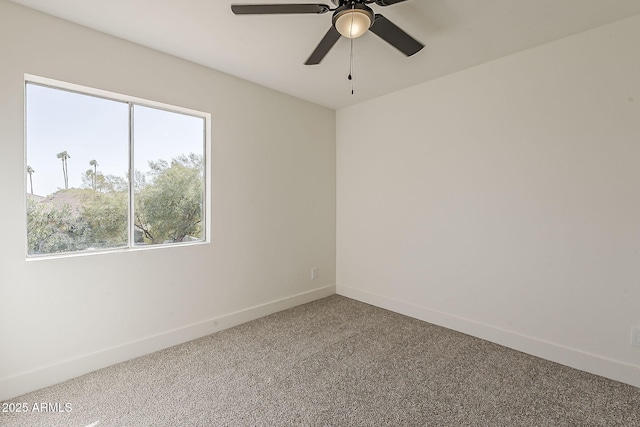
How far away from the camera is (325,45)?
76.1 inches

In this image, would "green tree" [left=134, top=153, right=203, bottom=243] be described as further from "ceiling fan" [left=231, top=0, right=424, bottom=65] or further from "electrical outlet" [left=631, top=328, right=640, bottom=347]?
"electrical outlet" [left=631, top=328, right=640, bottom=347]

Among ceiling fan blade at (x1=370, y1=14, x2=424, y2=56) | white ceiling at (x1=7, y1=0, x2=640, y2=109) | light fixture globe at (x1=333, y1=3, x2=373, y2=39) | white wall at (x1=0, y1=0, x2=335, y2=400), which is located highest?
white ceiling at (x1=7, y1=0, x2=640, y2=109)

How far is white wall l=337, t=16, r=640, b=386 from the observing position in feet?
6.89

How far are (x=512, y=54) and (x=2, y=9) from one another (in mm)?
3570

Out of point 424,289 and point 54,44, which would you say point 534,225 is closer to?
point 424,289

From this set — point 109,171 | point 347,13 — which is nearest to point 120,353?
point 109,171

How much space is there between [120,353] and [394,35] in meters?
2.94

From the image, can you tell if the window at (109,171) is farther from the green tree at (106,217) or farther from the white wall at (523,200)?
the white wall at (523,200)

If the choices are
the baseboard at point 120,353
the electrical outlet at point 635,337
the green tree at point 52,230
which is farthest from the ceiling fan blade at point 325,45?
the electrical outlet at point 635,337

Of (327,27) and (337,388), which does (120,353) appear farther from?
(327,27)

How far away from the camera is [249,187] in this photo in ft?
10.2

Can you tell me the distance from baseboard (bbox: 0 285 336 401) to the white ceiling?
2.33 meters

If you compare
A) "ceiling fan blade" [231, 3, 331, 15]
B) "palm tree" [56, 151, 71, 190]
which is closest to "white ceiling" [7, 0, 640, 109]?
"ceiling fan blade" [231, 3, 331, 15]

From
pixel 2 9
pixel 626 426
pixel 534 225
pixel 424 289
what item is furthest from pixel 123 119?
pixel 626 426
